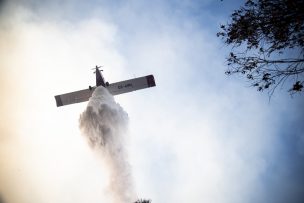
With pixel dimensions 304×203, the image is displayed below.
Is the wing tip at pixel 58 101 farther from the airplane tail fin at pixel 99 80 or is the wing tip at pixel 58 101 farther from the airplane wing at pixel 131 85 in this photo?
the airplane wing at pixel 131 85

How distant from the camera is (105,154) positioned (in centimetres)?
2489

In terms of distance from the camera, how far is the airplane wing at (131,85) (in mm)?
26938

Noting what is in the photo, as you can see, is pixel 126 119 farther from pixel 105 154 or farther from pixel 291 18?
pixel 291 18

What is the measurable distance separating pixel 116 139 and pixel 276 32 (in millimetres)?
20712

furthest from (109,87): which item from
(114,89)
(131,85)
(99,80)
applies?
(131,85)

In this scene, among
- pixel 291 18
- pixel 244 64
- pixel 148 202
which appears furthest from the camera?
pixel 148 202

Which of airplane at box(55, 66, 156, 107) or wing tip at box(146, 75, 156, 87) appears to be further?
airplane at box(55, 66, 156, 107)

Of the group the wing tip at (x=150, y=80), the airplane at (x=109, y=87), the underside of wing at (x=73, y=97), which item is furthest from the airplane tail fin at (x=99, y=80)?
the wing tip at (x=150, y=80)

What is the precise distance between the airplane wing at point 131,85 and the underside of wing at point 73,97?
2564mm

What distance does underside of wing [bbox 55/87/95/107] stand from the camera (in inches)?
1107

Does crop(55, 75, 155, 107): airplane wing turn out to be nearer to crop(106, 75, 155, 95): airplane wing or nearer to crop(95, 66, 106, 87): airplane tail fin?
crop(106, 75, 155, 95): airplane wing

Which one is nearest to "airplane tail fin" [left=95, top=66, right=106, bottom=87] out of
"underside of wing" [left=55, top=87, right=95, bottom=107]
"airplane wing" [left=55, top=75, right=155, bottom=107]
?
"airplane wing" [left=55, top=75, right=155, bottom=107]

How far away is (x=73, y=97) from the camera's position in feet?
93.2

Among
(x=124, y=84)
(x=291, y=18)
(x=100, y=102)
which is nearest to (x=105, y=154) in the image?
(x=100, y=102)
